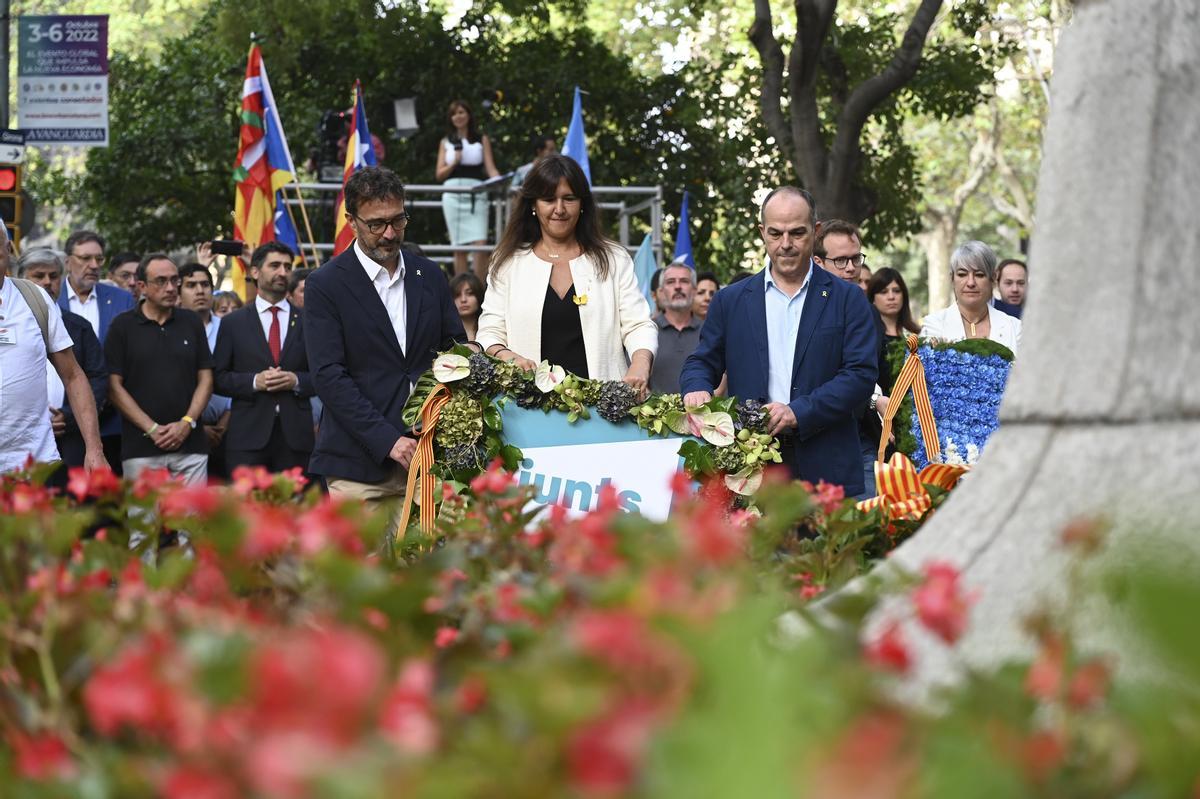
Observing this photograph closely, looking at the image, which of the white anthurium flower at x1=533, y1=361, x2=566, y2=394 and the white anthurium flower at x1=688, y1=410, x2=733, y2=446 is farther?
the white anthurium flower at x1=533, y1=361, x2=566, y2=394

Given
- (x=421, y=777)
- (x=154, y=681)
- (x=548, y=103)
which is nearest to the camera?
(x=421, y=777)

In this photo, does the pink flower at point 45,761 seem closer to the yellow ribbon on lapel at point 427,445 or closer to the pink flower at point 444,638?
the pink flower at point 444,638

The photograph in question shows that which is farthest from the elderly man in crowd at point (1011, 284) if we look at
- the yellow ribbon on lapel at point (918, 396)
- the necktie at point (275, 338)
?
the necktie at point (275, 338)

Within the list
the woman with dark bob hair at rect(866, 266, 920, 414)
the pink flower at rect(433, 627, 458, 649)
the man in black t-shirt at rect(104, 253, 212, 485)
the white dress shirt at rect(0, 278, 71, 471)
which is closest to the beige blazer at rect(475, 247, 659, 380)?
the white dress shirt at rect(0, 278, 71, 471)

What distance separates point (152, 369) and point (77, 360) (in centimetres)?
89

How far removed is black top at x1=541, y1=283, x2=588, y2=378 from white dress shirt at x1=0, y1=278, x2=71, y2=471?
2258mm

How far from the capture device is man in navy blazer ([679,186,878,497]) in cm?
682

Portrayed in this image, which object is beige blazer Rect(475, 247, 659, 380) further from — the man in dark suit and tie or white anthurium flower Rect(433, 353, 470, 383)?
the man in dark suit and tie

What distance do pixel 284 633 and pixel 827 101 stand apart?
2198cm

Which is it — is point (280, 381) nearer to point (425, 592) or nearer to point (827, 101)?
point (425, 592)

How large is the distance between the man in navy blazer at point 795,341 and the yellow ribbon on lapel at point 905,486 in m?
1.29

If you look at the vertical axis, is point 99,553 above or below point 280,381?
above

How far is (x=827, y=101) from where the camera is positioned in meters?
23.4

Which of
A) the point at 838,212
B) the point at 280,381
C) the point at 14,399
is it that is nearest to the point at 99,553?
the point at 14,399
